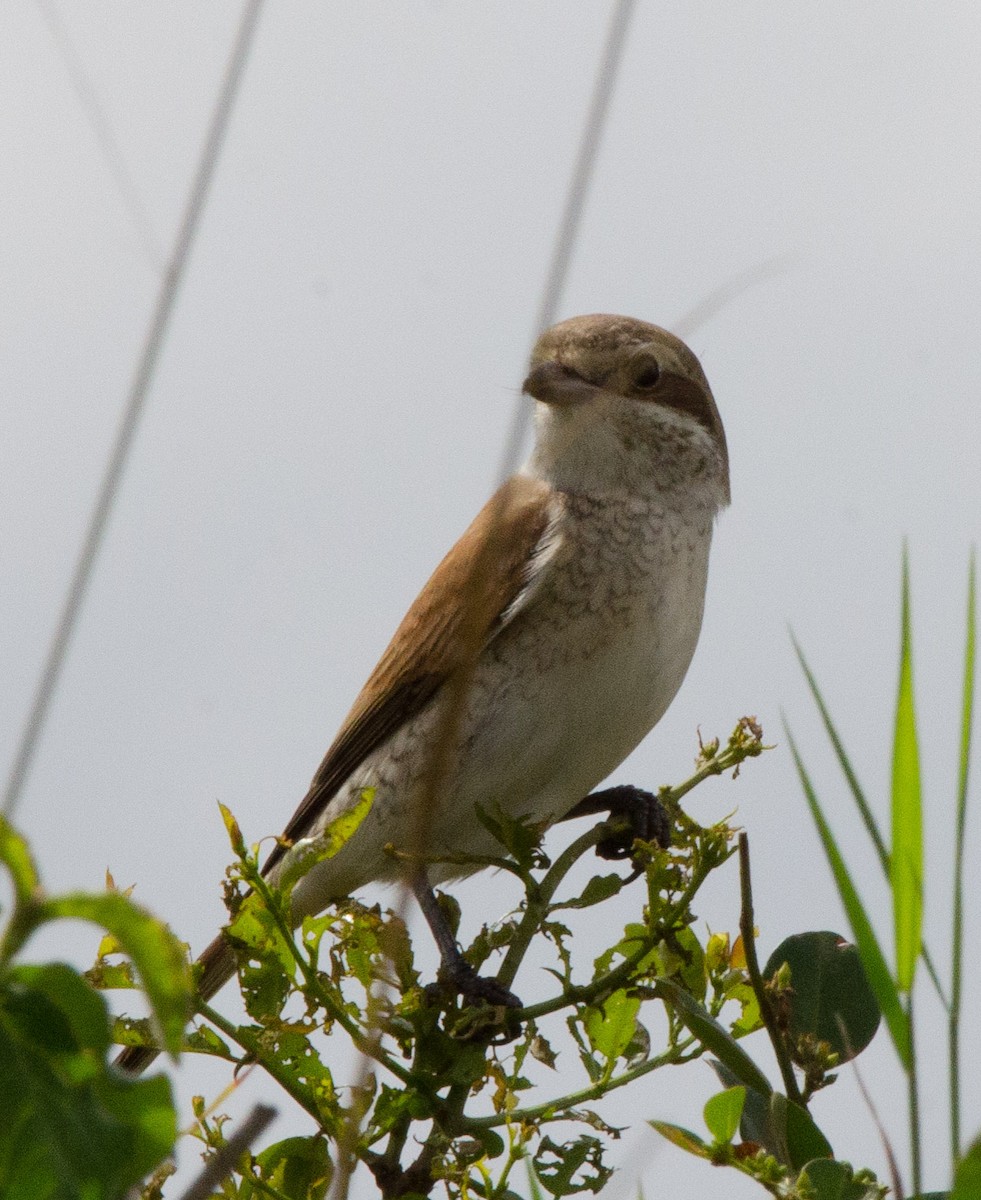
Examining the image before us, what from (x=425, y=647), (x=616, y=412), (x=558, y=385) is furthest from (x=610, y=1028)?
(x=616, y=412)

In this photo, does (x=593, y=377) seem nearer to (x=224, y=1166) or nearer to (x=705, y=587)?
(x=705, y=587)

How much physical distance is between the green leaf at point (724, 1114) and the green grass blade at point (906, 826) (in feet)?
0.67

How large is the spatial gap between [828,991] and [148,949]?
41.7 inches

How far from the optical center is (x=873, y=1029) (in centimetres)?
153

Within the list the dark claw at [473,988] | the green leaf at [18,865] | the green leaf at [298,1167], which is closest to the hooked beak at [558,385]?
the dark claw at [473,988]

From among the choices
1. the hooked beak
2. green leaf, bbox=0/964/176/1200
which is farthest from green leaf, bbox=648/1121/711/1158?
the hooked beak

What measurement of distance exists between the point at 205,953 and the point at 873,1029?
1949 mm

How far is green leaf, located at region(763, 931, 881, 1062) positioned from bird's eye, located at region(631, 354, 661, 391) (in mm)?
2144

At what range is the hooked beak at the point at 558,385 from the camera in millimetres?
3227

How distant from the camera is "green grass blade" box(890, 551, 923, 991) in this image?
1.05m

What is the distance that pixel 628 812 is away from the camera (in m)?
2.97

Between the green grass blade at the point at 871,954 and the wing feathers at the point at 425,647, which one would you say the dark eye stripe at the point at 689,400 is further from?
the green grass blade at the point at 871,954

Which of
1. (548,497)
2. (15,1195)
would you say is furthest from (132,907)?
(548,497)

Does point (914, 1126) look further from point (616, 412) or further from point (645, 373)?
point (645, 373)
